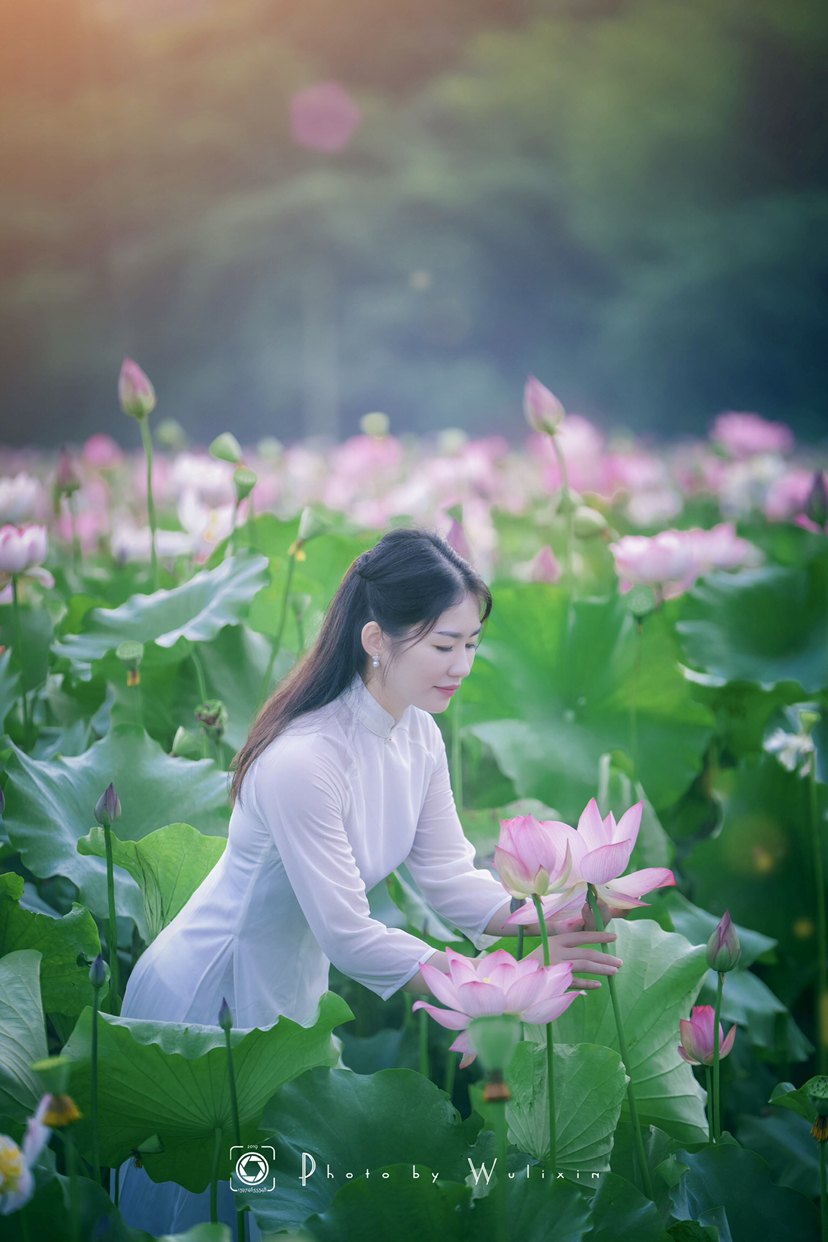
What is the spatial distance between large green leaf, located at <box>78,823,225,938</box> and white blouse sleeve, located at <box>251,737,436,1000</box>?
15cm

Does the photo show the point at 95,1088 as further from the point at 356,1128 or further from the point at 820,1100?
the point at 820,1100

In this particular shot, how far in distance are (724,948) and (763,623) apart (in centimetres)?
90

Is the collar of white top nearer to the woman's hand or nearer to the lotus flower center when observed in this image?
the woman's hand

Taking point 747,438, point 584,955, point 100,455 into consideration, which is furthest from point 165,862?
point 747,438

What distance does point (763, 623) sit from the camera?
142cm

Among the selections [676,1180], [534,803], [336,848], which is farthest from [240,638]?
[676,1180]

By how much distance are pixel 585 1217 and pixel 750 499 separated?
1980 millimetres

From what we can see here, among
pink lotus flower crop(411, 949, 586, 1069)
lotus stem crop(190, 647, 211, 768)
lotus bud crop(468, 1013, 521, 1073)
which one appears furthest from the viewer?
lotus stem crop(190, 647, 211, 768)

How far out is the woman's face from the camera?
672mm

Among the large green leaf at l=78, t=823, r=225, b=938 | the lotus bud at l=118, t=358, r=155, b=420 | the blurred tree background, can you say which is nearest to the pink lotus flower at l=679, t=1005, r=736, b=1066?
the large green leaf at l=78, t=823, r=225, b=938

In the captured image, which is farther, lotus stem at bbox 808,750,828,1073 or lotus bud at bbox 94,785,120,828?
lotus stem at bbox 808,750,828,1073

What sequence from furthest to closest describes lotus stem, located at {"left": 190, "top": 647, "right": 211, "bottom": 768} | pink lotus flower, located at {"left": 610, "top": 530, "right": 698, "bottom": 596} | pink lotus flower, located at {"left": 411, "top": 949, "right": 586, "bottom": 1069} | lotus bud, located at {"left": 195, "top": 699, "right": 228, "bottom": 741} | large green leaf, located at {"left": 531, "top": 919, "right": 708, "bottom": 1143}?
1. pink lotus flower, located at {"left": 610, "top": 530, "right": 698, "bottom": 596}
2. lotus stem, located at {"left": 190, "top": 647, "right": 211, "bottom": 768}
3. lotus bud, located at {"left": 195, "top": 699, "right": 228, "bottom": 741}
4. large green leaf, located at {"left": 531, "top": 919, "right": 708, "bottom": 1143}
5. pink lotus flower, located at {"left": 411, "top": 949, "right": 586, "bottom": 1069}

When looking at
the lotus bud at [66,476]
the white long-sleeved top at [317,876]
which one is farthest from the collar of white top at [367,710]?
the lotus bud at [66,476]

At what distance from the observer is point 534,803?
42.5 inches
